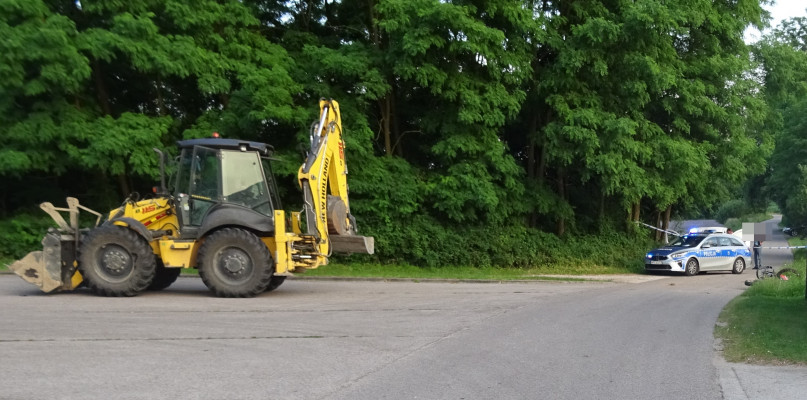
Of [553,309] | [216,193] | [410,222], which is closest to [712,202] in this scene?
[410,222]

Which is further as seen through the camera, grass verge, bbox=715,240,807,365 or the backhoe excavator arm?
the backhoe excavator arm

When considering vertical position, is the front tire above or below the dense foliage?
below

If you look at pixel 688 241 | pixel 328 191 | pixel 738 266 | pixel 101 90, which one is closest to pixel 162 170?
pixel 328 191

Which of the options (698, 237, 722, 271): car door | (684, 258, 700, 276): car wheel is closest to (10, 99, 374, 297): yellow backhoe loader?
(684, 258, 700, 276): car wheel

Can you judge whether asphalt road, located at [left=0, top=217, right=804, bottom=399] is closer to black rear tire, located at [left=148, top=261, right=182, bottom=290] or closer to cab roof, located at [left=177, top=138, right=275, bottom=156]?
black rear tire, located at [left=148, top=261, right=182, bottom=290]

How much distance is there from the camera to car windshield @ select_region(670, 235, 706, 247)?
90.4 feet

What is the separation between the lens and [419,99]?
85.4 ft

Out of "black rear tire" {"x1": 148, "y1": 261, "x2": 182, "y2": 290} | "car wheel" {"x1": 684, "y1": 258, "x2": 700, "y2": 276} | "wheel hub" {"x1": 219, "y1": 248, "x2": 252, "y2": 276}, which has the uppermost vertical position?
"wheel hub" {"x1": 219, "y1": 248, "x2": 252, "y2": 276}

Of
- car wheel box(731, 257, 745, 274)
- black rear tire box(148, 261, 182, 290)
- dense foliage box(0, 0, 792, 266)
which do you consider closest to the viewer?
black rear tire box(148, 261, 182, 290)

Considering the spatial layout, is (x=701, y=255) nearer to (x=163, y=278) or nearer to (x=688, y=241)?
(x=688, y=241)

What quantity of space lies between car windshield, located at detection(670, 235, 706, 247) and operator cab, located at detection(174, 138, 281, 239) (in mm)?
18517

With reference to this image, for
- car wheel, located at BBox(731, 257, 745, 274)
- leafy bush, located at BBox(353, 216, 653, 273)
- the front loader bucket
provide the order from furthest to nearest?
car wheel, located at BBox(731, 257, 745, 274), leafy bush, located at BBox(353, 216, 653, 273), the front loader bucket

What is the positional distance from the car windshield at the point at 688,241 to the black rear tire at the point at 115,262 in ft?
67.4

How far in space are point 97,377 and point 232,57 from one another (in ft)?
51.8
